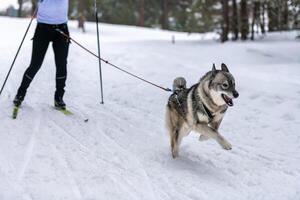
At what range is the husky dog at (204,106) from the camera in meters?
6.15

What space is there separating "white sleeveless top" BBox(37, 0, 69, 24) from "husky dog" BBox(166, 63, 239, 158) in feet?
7.72

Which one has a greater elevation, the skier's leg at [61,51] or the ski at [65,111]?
the skier's leg at [61,51]

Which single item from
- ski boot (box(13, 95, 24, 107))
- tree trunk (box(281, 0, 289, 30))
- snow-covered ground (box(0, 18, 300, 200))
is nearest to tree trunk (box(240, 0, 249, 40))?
tree trunk (box(281, 0, 289, 30))

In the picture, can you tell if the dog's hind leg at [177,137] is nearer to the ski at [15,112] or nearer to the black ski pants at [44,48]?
the black ski pants at [44,48]

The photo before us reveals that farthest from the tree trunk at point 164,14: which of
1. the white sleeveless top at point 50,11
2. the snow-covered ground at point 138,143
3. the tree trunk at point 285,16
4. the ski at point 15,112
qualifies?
the ski at point 15,112

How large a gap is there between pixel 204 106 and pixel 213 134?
15.2 inches

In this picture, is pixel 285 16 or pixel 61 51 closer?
pixel 61 51

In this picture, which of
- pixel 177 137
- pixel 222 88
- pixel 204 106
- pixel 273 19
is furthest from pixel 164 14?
pixel 222 88

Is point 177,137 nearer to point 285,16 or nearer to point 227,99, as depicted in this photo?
point 227,99

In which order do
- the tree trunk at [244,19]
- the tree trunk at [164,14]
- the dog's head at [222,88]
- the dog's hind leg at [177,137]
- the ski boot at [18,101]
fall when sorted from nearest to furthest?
the dog's head at [222,88]
the dog's hind leg at [177,137]
the ski boot at [18,101]
the tree trunk at [244,19]
the tree trunk at [164,14]

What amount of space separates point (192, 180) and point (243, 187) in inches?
23.7

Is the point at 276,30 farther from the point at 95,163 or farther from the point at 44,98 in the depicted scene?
the point at 95,163

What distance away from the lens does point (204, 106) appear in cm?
636

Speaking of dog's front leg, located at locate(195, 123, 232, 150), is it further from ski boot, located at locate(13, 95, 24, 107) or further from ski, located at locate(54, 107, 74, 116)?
ski boot, located at locate(13, 95, 24, 107)
